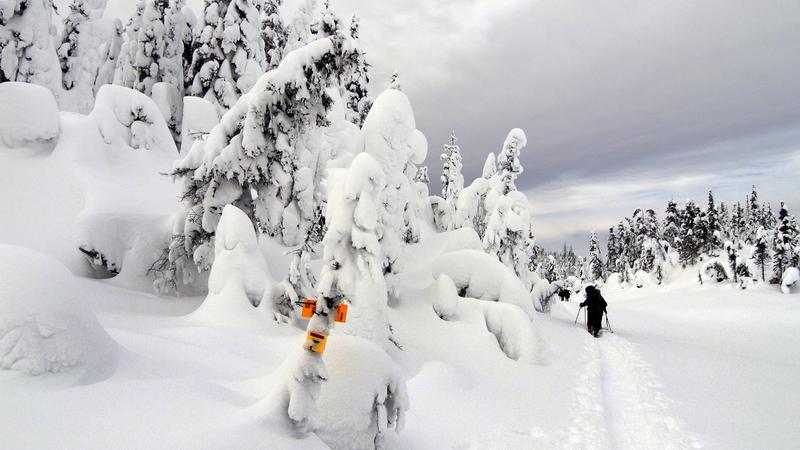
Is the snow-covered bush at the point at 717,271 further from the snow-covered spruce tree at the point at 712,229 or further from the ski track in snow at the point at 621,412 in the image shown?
the ski track in snow at the point at 621,412

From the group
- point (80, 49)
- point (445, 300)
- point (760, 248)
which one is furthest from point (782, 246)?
point (80, 49)

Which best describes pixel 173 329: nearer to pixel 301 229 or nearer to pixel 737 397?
pixel 301 229

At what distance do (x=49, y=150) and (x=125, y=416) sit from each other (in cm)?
1197

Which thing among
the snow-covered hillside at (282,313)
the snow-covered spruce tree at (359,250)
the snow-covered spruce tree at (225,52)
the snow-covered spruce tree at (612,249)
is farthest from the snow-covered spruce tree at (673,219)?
the snow-covered spruce tree at (359,250)

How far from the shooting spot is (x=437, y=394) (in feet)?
23.9

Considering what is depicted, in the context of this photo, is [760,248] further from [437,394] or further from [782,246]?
[437,394]

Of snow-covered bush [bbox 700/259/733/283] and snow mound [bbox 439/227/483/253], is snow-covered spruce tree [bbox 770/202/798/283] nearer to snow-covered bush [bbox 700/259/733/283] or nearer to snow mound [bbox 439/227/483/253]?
snow-covered bush [bbox 700/259/733/283]

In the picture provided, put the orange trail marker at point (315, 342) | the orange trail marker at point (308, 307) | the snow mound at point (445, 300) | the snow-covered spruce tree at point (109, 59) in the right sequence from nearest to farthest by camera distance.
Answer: the orange trail marker at point (315, 342)
the orange trail marker at point (308, 307)
the snow mound at point (445, 300)
the snow-covered spruce tree at point (109, 59)

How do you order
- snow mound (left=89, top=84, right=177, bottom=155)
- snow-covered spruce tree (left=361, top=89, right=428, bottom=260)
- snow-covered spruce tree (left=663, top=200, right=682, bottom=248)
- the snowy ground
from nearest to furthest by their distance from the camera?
the snowy ground → snow-covered spruce tree (left=361, top=89, right=428, bottom=260) → snow mound (left=89, top=84, right=177, bottom=155) → snow-covered spruce tree (left=663, top=200, right=682, bottom=248)

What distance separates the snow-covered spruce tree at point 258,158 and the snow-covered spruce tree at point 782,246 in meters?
53.1

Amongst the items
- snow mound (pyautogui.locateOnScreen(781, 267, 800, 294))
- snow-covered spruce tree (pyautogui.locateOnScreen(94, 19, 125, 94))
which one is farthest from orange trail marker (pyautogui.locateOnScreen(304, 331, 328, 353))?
snow mound (pyautogui.locateOnScreen(781, 267, 800, 294))

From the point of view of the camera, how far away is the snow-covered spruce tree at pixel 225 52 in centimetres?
2200

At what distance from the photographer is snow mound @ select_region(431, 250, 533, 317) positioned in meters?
13.3

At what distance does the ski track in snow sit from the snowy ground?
1.5 inches
